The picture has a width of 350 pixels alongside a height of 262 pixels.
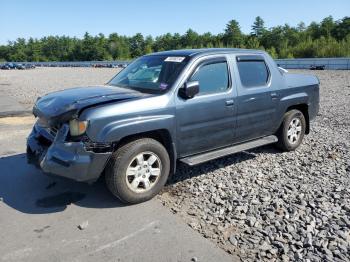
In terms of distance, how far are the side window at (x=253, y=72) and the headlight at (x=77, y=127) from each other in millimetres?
2683

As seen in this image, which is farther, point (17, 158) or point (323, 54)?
point (323, 54)

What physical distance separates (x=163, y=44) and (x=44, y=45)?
51.1 m

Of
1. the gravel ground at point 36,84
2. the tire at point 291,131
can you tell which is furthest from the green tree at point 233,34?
the tire at point 291,131

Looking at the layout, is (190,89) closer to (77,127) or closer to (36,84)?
(77,127)

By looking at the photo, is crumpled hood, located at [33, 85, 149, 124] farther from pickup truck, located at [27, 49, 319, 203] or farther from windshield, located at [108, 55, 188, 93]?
windshield, located at [108, 55, 188, 93]

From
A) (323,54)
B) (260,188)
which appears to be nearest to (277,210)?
(260,188)

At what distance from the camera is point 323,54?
239 feet

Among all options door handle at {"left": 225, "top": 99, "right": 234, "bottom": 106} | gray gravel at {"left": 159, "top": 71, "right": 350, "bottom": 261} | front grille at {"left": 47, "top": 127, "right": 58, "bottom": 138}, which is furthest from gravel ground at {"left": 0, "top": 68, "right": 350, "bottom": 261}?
front grille at {"left": 47, "top": 127, "right": 58, "bottom": 138}

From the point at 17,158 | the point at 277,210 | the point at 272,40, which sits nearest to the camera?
the point at 277,210

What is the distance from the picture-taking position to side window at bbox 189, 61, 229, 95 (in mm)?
5211

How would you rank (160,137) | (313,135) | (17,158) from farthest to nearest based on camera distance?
(313,135) < (17,158) < (160,137)

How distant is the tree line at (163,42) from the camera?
101219 millimetres

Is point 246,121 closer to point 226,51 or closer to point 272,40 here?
point 226,51

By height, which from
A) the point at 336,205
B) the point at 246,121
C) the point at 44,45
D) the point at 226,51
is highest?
the point at 44,45
